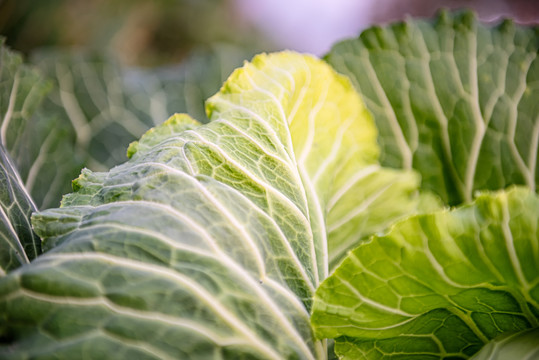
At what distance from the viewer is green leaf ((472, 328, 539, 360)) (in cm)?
69

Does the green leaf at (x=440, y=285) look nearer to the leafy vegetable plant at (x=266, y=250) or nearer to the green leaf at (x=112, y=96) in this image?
the leafy vegetable plant at (x=266, y=250)

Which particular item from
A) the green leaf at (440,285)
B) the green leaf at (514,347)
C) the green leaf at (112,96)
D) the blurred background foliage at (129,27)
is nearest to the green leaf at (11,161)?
the green leaf at (112,96)

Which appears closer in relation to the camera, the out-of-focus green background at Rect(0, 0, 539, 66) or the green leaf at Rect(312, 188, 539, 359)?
the green leaf at Rect(312, 188, 539, 359)

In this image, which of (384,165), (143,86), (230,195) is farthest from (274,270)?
(143,86)

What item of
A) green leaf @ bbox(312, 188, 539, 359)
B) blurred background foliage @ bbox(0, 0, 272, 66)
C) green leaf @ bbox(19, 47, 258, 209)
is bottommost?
green leaf @ bbox(312, 188, 539, 359)

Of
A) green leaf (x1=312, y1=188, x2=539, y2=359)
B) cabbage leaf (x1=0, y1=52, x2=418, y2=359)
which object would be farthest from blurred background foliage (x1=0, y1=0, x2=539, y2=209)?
green leaf (x1=312, y1=188, x2=539, y2=359)

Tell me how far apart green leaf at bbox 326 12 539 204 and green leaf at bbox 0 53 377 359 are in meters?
0.42

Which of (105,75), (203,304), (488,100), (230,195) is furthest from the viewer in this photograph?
(105,75)

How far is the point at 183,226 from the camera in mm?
678

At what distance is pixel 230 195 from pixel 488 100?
0.86 metres

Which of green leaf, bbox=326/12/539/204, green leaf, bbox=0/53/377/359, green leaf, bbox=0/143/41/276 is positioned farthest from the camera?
green leaf, bbox=326/12/539/204

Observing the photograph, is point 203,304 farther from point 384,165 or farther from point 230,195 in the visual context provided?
point 384,165

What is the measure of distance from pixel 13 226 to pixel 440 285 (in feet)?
2.30

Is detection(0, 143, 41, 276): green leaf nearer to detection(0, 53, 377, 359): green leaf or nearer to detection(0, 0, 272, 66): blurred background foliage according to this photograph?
detection(0, 53, 377, 359): green leaf
